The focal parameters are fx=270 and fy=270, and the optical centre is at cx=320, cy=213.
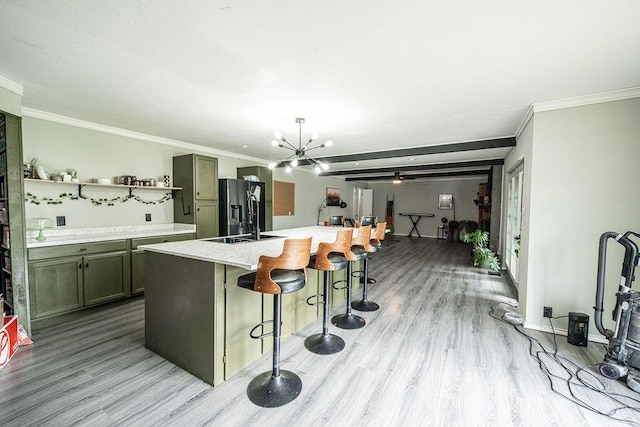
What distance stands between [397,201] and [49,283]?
10840 millimetres

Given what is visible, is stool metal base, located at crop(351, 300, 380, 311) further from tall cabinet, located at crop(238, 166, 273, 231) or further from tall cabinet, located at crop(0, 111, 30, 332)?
tall cabinet, located at crop(0, 111, 30, 332)

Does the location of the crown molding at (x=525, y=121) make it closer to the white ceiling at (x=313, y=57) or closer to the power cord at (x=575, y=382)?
the white ceiling at (x=313, y=57)

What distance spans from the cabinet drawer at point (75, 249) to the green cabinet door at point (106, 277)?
6cm

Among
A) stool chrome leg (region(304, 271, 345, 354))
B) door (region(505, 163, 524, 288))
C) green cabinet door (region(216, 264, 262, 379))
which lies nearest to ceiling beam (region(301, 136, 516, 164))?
door (region(505, 163, 524, 288))

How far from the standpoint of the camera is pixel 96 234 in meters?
3.67

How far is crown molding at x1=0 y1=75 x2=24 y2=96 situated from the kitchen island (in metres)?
1.91

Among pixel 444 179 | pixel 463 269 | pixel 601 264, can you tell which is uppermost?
pixel 444 179

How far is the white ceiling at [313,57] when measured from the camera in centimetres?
150

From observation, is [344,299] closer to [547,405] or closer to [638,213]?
[547,405]

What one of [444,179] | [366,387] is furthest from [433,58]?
[444,179]

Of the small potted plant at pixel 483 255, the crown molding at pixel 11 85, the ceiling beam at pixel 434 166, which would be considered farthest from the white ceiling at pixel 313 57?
the ceiling beam at pixel 434 166

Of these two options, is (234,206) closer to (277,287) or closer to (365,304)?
(365,304)

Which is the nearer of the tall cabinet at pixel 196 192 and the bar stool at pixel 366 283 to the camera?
the bar stool at pixel 366 283

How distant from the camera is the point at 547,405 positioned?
1798 mm
